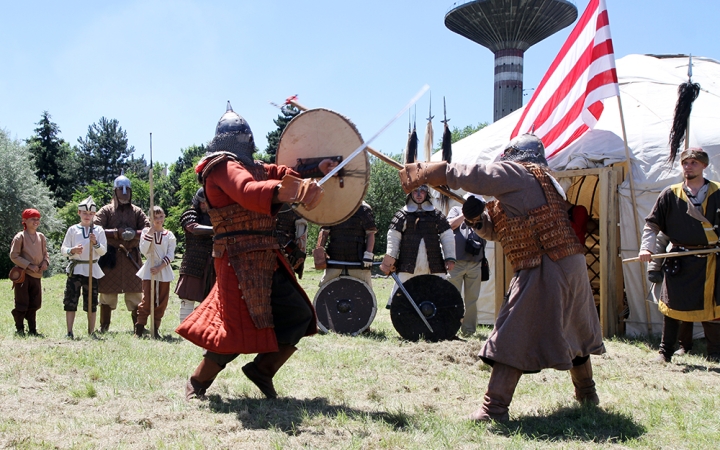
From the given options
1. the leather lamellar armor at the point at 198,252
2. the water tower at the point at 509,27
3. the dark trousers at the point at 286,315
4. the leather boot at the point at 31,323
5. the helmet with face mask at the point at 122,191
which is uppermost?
the water tower at the point at 509,27

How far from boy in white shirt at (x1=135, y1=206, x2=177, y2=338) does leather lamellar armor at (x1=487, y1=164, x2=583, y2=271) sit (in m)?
4.25

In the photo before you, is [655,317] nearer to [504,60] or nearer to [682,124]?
[682,124]

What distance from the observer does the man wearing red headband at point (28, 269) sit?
6.93m

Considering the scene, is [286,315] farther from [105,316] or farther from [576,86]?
[576,86]

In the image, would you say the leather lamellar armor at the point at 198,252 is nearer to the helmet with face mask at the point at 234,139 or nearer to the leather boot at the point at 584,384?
the helmet with face mask at the point at 234,139

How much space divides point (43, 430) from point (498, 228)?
102 inches

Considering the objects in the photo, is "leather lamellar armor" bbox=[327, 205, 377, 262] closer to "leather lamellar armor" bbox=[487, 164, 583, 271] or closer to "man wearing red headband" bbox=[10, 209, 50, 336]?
"man wearing red headband" bbox=[10, 209, 50, 336]

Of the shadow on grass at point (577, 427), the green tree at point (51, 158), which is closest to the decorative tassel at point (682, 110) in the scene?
the shadow on grass at point (577, 427)

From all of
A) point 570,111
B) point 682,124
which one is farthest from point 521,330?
point 570,111

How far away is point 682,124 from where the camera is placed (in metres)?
6.64

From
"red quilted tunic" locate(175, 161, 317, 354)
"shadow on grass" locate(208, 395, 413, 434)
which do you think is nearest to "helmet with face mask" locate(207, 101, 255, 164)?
"red quilted tunic" locate(175, 161, 317, 354)

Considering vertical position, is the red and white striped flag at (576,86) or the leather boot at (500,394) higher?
the red and white striped flag at (576,86)

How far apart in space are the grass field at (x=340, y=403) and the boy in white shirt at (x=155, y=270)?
95 cm

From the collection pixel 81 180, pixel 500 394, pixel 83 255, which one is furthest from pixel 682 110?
pixel 81 180
